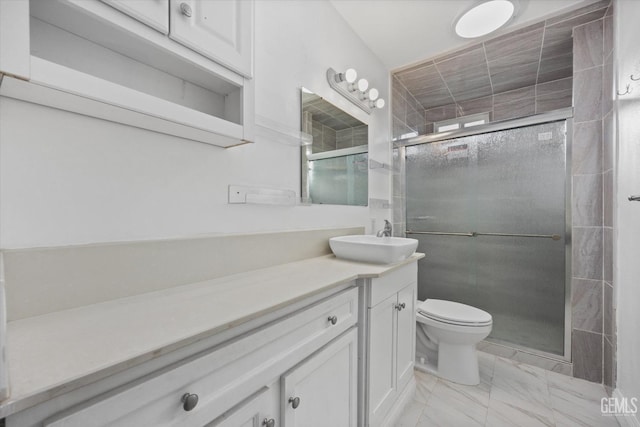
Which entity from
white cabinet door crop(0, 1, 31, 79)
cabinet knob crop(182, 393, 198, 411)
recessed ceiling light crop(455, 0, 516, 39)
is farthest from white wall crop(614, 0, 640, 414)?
white cabinet door crop(0, 1, 31, 79)

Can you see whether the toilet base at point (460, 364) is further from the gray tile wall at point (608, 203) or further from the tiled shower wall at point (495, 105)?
the tiled shower wall at point (495, 105)

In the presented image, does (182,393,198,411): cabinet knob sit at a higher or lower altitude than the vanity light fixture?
lower

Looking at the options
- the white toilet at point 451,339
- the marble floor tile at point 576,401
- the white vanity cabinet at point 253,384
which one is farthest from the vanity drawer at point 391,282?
the marble floor tile at point 576,401

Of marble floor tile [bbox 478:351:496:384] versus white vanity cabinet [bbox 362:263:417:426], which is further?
marble floor tile [bbox 478:351:496:384]

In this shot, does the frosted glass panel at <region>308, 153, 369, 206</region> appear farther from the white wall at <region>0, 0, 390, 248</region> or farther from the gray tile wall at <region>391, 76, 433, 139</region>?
the gray tile wall at <region>391, 76, 433, 139</region>

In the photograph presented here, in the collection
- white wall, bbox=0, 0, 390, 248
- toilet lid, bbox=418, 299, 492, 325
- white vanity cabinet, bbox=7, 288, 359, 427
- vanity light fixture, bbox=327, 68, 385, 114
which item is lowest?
toilet lid, bbox=418, 299, 492, 325

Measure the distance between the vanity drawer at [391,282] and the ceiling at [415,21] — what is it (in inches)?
64.5

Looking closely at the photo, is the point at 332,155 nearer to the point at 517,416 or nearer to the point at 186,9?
the point at 186,9

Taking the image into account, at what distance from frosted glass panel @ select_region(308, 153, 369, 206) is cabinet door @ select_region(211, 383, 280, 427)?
99cm

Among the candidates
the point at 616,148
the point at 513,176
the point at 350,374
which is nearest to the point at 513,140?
the point at 513,176

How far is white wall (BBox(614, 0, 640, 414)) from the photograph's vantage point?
125cm

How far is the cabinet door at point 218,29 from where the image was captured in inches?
29.6

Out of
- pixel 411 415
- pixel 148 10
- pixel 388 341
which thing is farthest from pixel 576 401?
pixel 148 10

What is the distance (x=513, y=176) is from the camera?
7.19ft
